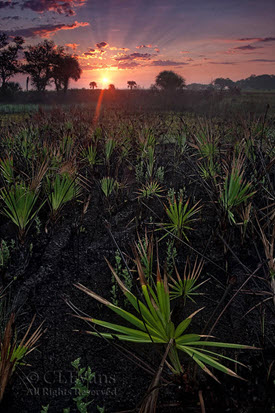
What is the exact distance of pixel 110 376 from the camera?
1.17 meters

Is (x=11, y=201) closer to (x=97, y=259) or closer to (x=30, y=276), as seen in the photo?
(x=30, y=276)

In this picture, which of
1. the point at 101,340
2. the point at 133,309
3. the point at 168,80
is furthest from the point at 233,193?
the point at 168,80

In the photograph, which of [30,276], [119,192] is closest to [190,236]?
[119,192]

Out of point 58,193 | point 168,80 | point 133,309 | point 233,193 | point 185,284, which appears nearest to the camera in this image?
point 185,284

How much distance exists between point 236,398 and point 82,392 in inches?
21.4

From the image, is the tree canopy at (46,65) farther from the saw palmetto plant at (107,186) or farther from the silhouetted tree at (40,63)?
the saw palmetto plant at (107,186)

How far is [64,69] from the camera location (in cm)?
3959

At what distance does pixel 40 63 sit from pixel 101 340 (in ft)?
148

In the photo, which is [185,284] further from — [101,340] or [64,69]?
[64,69]

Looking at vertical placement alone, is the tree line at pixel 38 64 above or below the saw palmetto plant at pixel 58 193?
above

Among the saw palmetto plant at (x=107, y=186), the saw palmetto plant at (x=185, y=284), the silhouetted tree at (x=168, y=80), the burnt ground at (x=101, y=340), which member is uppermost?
the silhouetted tree at (x=168, y=80)

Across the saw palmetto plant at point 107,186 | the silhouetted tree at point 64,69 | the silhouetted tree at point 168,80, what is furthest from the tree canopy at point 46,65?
the saw palmetto plant at point 107,186

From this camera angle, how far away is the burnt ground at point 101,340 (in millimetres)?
877

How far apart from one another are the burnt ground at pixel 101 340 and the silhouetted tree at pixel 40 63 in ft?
140
